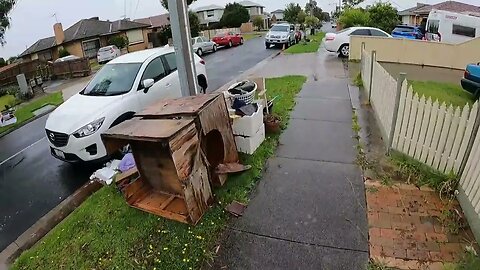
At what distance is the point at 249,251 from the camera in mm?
3514

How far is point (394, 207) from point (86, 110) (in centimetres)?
536

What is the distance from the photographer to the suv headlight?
18.8ft

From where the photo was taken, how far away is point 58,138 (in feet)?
19.2

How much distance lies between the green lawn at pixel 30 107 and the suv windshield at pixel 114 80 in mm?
5094

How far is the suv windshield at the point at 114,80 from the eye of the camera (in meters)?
6.74

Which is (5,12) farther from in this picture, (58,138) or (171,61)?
(58,138)

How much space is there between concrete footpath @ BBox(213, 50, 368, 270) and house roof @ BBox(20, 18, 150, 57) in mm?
31746

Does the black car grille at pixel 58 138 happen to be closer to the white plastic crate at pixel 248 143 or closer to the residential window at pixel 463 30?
the white plastic crate at pixel 248 143

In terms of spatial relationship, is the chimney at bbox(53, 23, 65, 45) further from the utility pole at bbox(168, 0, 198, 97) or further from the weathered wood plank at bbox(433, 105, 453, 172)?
the weathered wood plank at bbox(433, 105, 453, 172)

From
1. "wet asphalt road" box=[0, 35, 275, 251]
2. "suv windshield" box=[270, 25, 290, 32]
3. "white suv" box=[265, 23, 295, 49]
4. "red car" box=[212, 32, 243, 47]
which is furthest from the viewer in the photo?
"red car" box=[212, 32, 243, 47]

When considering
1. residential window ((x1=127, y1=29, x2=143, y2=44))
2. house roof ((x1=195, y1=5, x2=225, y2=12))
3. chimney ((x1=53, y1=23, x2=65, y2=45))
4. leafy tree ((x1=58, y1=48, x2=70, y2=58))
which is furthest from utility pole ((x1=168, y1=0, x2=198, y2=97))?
house roof ((x1=195, y1=5, x2=225, y2=12))

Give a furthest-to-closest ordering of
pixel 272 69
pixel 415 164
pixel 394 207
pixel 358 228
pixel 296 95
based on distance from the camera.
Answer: pixel 272 69 < pixel 296 95 < pixel 415 164 < pixel 394 207 < pixel 358 228

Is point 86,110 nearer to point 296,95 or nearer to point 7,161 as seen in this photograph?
point 7,161

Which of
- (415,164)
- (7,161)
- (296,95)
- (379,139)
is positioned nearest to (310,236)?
(415,164)
